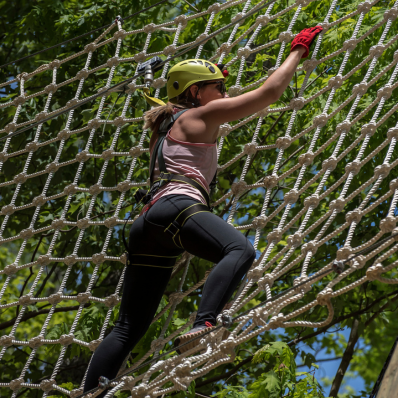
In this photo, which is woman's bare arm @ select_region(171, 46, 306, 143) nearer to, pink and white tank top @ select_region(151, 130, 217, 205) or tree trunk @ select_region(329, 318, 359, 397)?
pink and white tank top @ select_region(151, 130, 217, 205)

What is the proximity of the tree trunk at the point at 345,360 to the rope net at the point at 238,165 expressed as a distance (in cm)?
23

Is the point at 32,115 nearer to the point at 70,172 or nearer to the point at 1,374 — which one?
the point at 70,172

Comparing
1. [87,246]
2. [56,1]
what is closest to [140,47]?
[56,1]

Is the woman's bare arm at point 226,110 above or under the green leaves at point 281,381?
above

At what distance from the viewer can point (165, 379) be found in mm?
2354

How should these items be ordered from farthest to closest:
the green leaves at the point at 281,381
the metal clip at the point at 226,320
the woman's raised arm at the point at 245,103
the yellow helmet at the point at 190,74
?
the green leaves at the point at 281,381 → the yellow helmet at the point at 190,74 → the woman's raised arm at the point at 245,103 → the metal clip at the point at 226,320

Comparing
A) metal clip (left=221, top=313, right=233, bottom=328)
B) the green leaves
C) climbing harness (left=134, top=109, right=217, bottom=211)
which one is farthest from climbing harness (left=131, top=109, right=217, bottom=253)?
the green leaves

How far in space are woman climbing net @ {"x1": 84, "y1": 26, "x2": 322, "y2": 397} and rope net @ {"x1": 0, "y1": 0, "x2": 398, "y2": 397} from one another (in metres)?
0.15

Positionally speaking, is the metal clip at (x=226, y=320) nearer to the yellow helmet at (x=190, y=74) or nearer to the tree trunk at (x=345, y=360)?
the yellow helmet at (x=190, y=74)

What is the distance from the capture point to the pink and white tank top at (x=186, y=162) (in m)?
2.47

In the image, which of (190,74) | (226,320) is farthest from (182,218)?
(190,74)

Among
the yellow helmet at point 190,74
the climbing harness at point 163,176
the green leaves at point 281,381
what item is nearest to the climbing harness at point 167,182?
the climbing harness at point 163,176

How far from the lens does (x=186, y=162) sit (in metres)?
2.51

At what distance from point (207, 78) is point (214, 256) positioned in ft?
2.42
